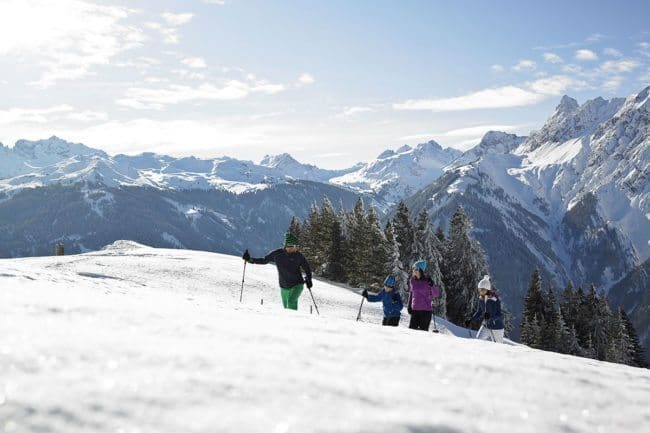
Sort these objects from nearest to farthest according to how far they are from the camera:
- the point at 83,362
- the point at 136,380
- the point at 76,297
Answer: the point at 136,380
the point at 83,362
the point at 76,297

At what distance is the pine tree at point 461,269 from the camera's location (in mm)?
41188

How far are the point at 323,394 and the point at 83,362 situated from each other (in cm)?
180

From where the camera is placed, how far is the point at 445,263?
43438 millimetres

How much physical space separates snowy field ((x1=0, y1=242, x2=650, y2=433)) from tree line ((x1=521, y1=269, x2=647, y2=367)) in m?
38.2

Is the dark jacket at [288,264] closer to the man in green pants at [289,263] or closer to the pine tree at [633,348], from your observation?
the man in green pants at [289,263]

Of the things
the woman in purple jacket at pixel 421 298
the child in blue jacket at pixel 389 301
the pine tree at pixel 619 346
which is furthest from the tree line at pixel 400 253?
the woman in purple jacket at pixel 421 298

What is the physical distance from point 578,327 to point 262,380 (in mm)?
54116

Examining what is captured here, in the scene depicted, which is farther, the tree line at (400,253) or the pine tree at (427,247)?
the tree line at (400,253)

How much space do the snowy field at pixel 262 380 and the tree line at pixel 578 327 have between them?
1503 inches

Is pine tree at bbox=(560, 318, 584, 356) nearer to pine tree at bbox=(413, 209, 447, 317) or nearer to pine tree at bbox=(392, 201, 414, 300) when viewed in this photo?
pine tree at bbox=(413, 209, 447, 317)

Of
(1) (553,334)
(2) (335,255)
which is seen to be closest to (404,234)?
(2) (335,255)

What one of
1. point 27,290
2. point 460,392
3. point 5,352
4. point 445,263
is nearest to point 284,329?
point 460,392

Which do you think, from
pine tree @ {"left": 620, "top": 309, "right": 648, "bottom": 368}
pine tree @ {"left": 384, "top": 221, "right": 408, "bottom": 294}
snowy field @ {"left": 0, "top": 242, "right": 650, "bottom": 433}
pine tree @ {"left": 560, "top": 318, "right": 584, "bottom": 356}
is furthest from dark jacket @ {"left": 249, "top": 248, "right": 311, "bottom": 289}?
pine tree @ {"left": 620, "top": 309, "right": 648, "bottom": 368}

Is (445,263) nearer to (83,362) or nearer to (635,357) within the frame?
(635,357)
